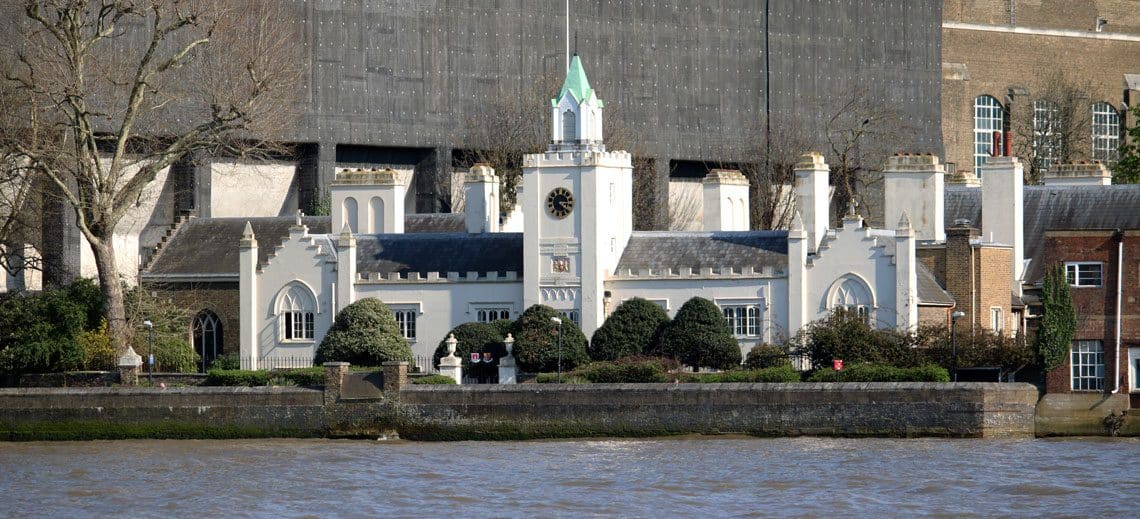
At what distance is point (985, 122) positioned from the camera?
116 m

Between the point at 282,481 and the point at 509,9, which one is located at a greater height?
the point at 509,9

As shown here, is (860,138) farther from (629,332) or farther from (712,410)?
(712,410)

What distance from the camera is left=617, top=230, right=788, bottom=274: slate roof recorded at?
6475 cm

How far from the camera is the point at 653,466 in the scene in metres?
48.7

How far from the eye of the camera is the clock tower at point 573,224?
215 feet

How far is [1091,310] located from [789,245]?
849 centimetres

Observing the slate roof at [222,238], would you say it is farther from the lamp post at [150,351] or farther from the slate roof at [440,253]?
the lamp post at [150,351]

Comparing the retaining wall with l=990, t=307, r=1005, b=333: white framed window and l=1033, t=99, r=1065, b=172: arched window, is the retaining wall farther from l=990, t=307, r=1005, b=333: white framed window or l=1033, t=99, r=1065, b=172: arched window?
l=1033, t=99, r=1065, b=172: arched window

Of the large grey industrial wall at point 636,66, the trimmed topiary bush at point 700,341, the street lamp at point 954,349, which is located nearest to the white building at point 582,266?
the trimmed topiary bush at point 700,341

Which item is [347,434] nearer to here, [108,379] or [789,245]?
[108,379]

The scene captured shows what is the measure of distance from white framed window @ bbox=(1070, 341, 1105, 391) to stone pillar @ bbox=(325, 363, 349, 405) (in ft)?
63.8

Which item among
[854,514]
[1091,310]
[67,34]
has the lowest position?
[854,514]

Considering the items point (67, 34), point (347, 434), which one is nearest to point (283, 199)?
point (67, 34)

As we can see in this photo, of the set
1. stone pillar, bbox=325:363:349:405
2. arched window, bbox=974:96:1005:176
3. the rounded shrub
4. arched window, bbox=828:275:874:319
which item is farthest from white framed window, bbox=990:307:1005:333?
arched window, bbox=974:96:1005:176
